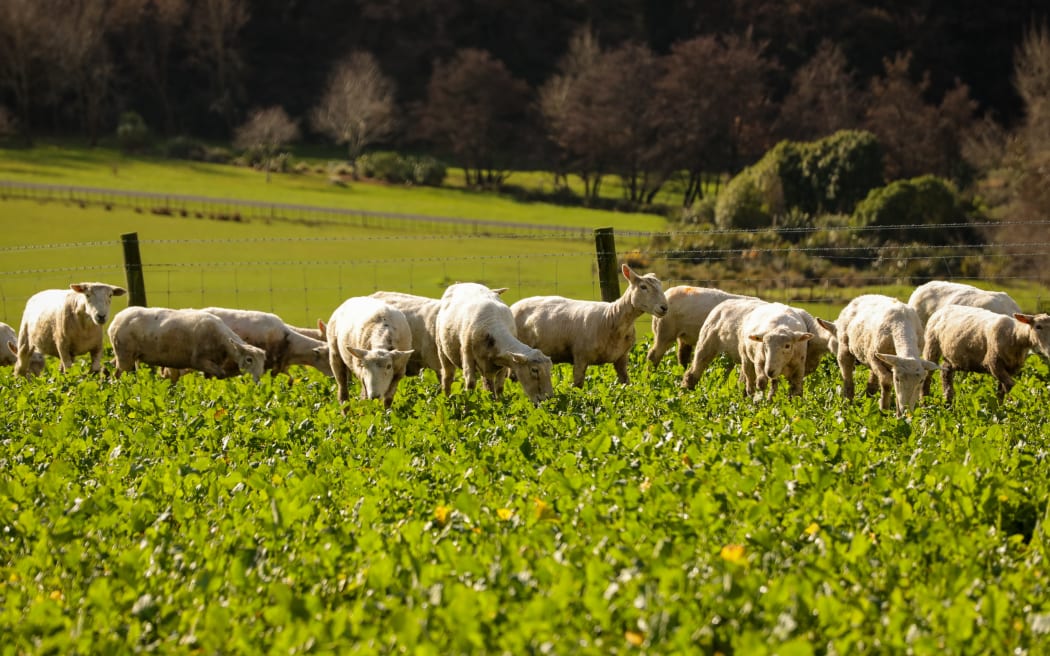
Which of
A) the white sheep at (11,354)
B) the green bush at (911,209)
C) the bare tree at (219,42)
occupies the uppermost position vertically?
the bare tree at (219,42)

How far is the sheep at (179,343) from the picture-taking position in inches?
666

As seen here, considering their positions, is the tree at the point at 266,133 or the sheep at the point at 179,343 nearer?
the sheep at the point at 179,343

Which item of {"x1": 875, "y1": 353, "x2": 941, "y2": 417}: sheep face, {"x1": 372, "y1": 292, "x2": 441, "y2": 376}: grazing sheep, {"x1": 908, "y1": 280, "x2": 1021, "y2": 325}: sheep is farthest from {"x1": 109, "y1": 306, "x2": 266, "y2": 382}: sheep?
{"x1": 908, "y1": 280, "x2": 1021, "y2": 325}: sheep

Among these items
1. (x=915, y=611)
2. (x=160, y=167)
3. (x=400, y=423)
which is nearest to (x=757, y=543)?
(x=915, y=611)

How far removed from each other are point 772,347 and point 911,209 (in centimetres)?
4150

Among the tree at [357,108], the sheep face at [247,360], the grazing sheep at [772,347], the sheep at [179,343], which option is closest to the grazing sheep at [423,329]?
the sheep face at [247,360]

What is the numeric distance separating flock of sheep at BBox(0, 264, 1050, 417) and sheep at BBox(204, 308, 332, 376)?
2 cm

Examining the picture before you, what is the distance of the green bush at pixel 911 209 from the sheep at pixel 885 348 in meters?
36.9

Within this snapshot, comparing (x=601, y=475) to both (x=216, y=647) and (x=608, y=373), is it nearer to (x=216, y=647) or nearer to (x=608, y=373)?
(x=216, y=647)

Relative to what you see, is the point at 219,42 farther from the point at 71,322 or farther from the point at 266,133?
the point at 71,322

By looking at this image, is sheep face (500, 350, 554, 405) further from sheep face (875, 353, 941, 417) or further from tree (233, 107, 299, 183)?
tree (233, 107, 299, 183)

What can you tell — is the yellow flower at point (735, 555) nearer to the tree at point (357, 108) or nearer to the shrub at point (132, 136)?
the tree at point (357, 108)

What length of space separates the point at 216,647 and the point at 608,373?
10470mm

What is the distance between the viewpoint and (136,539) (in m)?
7.80
